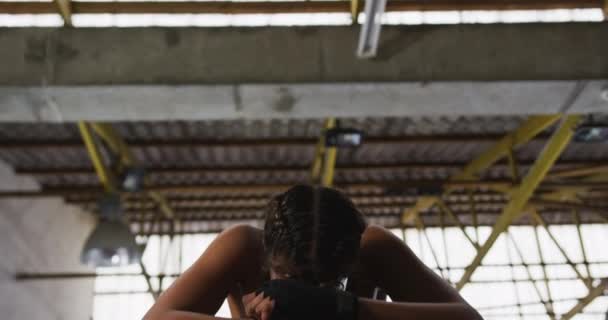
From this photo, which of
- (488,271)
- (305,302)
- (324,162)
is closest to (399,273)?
(305,302)

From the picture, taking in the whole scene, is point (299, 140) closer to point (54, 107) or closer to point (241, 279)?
point (54, 107)

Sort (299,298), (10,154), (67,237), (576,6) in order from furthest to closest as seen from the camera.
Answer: (67,237) → (10,154) → (576,6) → (299,298)

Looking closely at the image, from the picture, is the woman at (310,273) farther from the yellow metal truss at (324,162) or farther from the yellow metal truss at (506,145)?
the yellow metal truss at (324,162)

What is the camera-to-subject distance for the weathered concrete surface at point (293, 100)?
5.15 m

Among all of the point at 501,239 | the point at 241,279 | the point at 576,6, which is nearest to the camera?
the point at 241,279

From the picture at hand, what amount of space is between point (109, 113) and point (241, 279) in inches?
163

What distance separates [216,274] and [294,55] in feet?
12.6

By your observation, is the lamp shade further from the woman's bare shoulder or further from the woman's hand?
the woman's hand

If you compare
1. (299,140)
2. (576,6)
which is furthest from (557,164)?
(576,6)

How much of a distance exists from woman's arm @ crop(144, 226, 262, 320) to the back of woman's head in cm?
28

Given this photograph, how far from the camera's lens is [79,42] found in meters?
5.27

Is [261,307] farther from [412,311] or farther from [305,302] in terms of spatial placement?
[412,311]

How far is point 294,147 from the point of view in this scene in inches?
422

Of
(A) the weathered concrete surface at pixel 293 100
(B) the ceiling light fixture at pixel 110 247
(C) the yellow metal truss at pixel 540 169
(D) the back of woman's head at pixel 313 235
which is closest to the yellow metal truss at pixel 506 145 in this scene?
(C) the yellow metal truss at pixel 540 169
